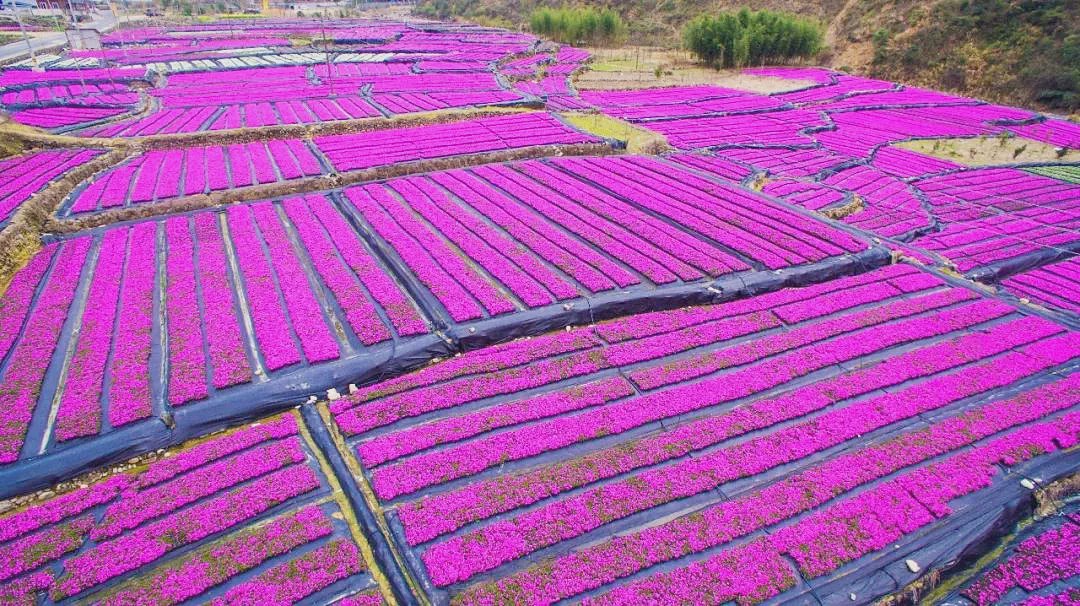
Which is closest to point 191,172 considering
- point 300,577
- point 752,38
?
point 300,577

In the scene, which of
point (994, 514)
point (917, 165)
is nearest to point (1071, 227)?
point (917, 165)

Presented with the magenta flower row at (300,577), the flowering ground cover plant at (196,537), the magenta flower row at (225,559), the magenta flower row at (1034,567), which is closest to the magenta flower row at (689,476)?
the magenta flower row at (300,577)

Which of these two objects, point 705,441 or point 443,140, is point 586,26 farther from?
point 705,441

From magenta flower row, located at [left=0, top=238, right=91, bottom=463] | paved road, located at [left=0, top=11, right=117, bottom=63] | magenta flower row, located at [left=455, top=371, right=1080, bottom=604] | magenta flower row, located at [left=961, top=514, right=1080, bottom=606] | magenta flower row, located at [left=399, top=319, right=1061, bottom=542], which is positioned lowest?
magenta flower row, located at [left=961, top=514, right=1080, bottom=606]

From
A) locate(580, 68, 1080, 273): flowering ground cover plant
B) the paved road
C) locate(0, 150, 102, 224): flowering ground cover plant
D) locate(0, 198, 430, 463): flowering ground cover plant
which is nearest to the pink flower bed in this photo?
locate(580, 68, 1080, 273): flowering ground cover plant

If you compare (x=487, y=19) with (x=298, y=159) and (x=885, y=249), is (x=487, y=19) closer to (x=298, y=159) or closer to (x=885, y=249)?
(x=298, y=159)

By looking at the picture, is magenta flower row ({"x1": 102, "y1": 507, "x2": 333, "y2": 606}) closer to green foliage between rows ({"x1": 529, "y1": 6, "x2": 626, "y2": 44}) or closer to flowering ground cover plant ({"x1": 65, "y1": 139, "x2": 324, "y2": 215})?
flowering ground cover plant ({"x1": 65, "y1": 139, "x2": 324, "y2": 215})
